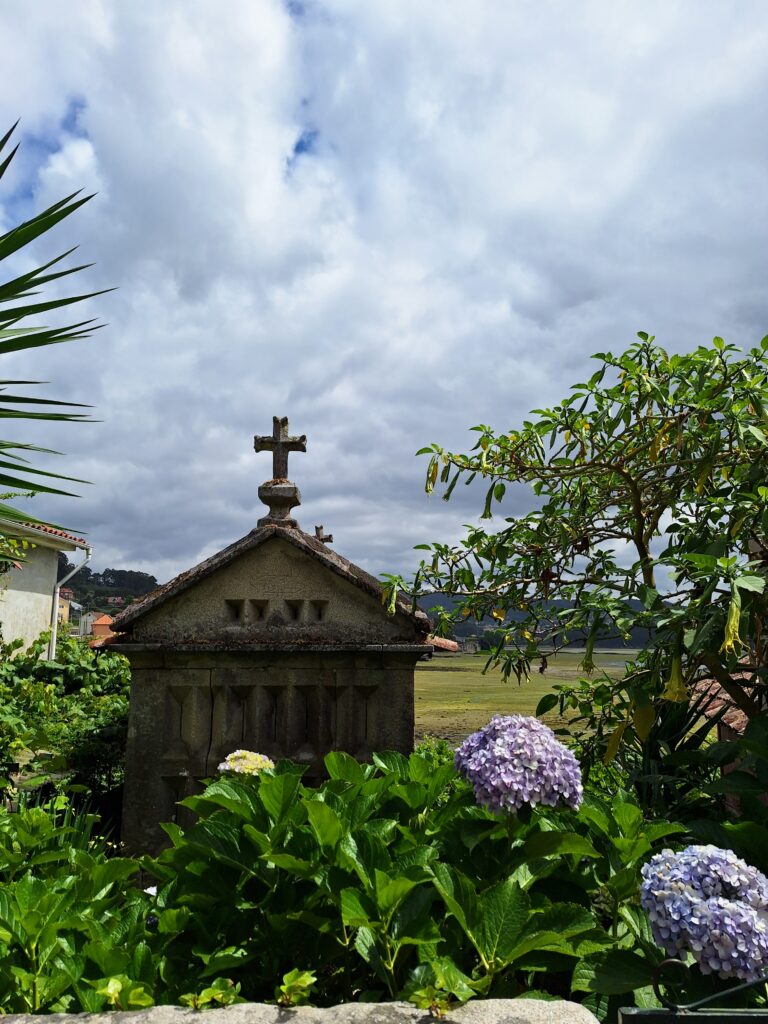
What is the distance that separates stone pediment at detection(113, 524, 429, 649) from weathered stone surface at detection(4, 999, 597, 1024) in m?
3.05

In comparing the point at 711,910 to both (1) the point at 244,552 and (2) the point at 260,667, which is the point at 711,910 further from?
(1) the point at 244,552

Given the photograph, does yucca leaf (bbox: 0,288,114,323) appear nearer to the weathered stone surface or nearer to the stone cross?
the stone cross

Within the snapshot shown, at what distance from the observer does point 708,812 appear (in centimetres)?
354

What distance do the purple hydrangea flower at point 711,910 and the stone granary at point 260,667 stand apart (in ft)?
9.46

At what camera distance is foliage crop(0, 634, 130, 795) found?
551 centimetres

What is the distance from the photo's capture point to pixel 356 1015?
1492mm

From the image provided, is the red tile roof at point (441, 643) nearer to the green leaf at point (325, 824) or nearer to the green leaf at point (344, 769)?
the green leaf at point (344, 769)

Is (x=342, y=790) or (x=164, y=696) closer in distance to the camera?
(x=342, y=790)

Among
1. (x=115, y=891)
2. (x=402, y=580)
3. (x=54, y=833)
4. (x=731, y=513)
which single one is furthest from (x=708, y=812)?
(x=54, y=833)

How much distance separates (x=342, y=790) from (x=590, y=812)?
772mm

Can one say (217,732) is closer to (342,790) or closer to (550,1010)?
(342,790)

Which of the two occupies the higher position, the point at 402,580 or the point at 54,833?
the point at 402,580

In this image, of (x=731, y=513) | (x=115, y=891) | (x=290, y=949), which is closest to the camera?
(x=290, y=949)

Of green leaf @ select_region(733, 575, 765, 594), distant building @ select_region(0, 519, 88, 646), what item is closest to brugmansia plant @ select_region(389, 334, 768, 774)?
green leaf @ select_region(733, 575, 765, 594)
